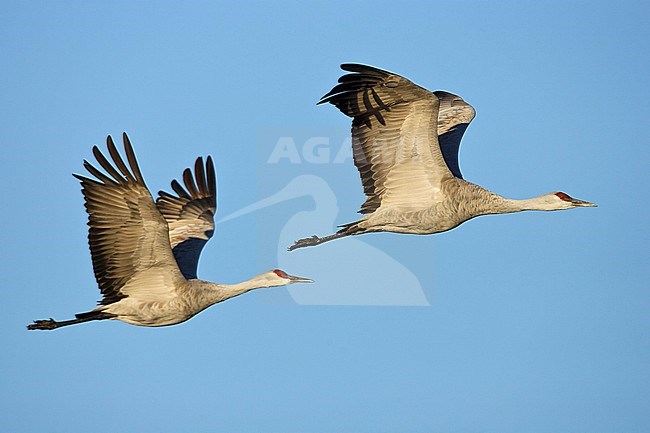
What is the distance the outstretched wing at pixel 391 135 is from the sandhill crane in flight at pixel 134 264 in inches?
72.9

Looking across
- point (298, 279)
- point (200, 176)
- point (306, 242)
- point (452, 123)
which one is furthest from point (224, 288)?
point (452, 123)

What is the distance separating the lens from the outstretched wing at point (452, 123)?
20.5 m

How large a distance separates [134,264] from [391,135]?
154 inches

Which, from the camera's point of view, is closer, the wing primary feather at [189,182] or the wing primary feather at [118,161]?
the wing primary feather at [118,161]

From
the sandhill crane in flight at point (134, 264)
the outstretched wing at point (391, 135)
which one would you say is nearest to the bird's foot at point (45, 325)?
the sandhill crane in flight at point (134, 264)

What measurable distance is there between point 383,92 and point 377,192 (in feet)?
6.06

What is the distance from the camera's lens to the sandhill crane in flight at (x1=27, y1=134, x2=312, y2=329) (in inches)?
682

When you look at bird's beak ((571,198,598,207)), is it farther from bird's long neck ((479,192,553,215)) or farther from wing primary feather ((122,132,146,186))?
wing primary feather ((122,132,146,186))

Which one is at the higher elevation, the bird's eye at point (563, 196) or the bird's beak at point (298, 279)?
the bird's eye at point (563, 196)

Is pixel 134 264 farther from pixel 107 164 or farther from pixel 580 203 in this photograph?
pixel 580 203

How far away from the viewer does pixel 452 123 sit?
2119 centimetres

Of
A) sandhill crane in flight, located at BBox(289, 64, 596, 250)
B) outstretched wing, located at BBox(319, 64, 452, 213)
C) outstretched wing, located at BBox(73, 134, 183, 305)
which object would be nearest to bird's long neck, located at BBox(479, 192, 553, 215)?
sandhill crane in flight, located at BBox(289, 64, 596, 250)

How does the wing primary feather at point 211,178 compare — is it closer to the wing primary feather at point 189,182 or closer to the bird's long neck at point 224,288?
the wing primary feather at point 189,182

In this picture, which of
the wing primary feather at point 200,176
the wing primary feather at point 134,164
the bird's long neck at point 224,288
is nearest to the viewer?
the wing primary feather at point 134,164
